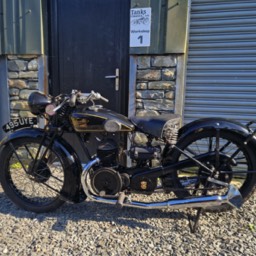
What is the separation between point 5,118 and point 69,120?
1.97m

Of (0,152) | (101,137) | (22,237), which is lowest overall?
(22,237)

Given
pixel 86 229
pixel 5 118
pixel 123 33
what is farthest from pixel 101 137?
pixel 5 118

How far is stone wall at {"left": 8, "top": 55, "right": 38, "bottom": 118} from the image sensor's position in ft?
12.3

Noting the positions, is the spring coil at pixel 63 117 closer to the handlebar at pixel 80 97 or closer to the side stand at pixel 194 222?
the handlebar at pixel 80 97

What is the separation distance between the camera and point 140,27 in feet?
11.0

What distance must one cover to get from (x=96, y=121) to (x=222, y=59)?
197cm

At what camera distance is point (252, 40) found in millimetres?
3254

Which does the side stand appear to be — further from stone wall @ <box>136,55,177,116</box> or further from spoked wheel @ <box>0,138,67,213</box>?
stone wall @ <box>136,55,177,116</box>

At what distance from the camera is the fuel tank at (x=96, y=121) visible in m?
2.30

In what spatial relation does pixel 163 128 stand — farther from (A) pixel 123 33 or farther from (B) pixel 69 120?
(A) pixel 123 33

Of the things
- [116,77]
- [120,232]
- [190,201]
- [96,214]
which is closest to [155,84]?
[116,77]

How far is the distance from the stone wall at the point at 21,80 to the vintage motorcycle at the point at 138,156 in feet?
4.42

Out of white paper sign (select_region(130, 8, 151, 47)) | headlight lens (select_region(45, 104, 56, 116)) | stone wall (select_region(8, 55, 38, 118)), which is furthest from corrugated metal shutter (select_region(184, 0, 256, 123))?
stone wall (select_region(8, 55, 38, 118))

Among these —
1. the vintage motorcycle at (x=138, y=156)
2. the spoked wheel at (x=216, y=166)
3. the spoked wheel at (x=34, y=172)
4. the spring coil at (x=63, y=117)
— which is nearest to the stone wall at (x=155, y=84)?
the vintage motorcycle at (x=138, y=156)
